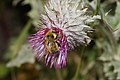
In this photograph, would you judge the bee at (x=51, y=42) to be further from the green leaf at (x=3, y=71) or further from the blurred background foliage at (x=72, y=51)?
the green leaf at (x=3, y=71)

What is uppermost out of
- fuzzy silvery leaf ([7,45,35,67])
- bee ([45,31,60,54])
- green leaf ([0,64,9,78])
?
bee ([45,31,60,54])

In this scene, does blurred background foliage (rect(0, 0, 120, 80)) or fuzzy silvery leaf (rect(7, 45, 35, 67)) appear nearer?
blurred background foliage (rect(0, 0, 120, 80))

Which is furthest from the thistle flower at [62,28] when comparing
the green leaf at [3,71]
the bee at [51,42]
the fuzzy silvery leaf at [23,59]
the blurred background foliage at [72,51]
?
the green leaf at [3,71]

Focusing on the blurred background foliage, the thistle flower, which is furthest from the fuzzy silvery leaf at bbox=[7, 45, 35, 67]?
the thistle flower

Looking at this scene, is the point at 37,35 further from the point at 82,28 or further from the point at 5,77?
the point at 5,77

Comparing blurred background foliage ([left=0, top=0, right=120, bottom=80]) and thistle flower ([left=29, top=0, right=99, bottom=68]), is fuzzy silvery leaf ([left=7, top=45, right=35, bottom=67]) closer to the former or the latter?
blurred background foliage ([left=0, top=0, right=120, bottom=80])

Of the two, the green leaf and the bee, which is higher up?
the bee

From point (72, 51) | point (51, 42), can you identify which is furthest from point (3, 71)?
point (51, 42)
